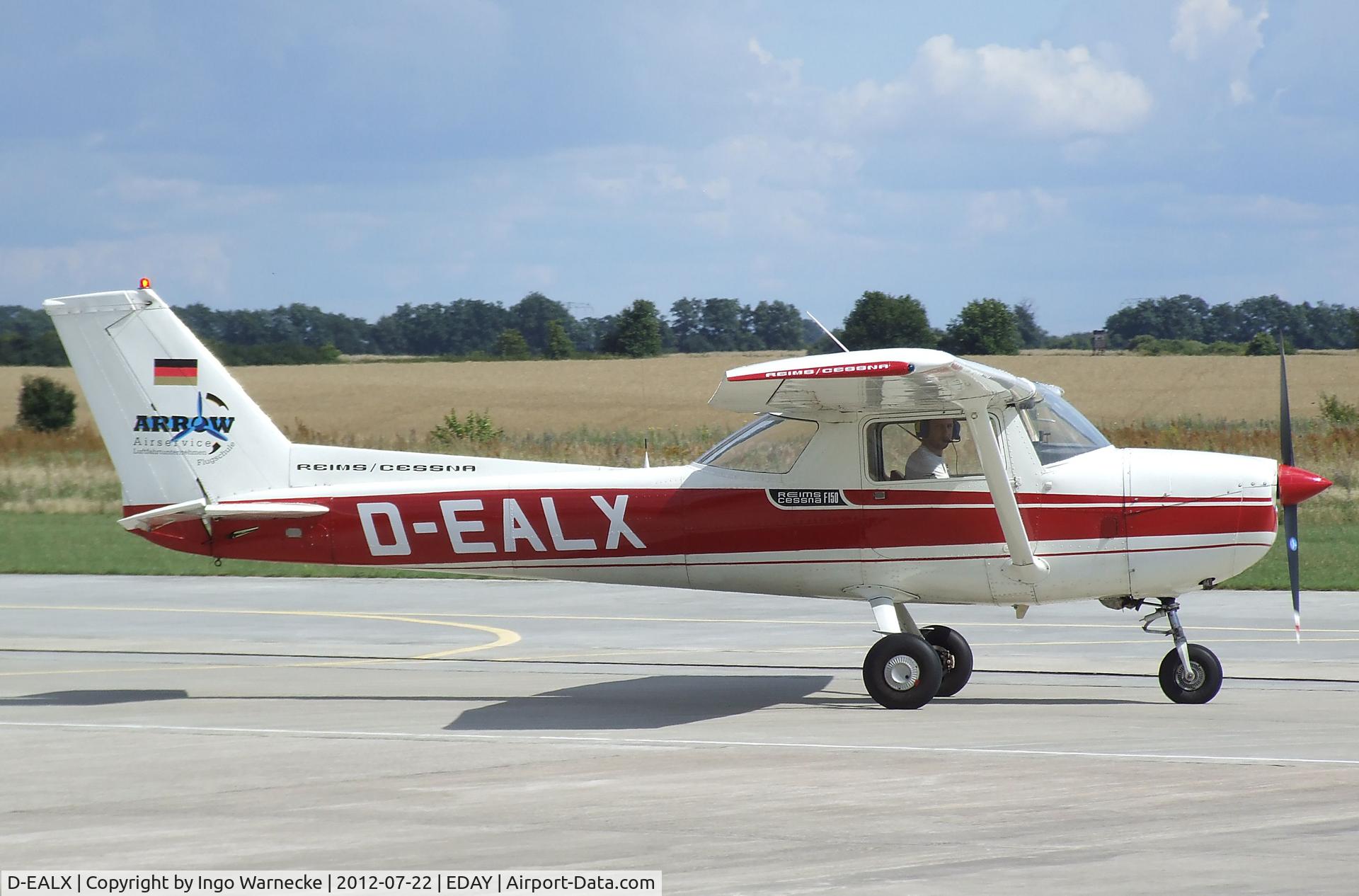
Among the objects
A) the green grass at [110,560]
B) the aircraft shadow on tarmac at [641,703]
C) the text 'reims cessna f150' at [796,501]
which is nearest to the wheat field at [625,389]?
the green grass at [110,560]

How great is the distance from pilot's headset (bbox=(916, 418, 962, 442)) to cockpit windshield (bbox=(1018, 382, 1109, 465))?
0.47 meters

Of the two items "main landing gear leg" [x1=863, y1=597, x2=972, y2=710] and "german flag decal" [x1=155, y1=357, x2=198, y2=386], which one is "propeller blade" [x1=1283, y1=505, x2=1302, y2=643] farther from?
"german flag decal" [x1=155, y1=357, x2=198, y2=386]

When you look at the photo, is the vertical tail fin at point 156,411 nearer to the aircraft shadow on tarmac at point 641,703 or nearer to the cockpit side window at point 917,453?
the aircraft shadow on tarmac at point 641,703

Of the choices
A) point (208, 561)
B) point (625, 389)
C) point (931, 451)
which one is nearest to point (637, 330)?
point (625, 389)

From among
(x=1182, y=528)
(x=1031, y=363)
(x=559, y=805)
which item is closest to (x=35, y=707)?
(x=559, y=805)

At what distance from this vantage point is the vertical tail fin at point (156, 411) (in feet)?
37.6

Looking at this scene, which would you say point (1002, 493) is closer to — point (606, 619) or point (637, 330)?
point (606, 619)

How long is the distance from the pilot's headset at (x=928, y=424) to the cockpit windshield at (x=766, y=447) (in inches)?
30.0

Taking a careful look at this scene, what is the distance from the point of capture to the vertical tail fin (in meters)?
11.5

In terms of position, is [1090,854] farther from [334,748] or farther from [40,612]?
[40,612]

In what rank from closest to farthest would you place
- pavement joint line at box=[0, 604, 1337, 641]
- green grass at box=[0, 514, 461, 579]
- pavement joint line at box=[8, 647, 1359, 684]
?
pavement joint line at box=[8, 647, 1359, 684]
pavement joint line at box=[0, 604, 1337, 641]
green grass at box=[0, 514, 461, 579]

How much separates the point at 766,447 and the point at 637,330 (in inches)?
2014

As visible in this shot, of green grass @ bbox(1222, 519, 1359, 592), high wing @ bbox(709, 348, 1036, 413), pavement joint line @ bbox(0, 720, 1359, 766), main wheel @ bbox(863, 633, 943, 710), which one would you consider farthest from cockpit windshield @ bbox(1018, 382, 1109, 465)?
green grass @ bbox(1222, 519, 1359, 592)

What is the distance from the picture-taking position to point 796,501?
35.5 feet
